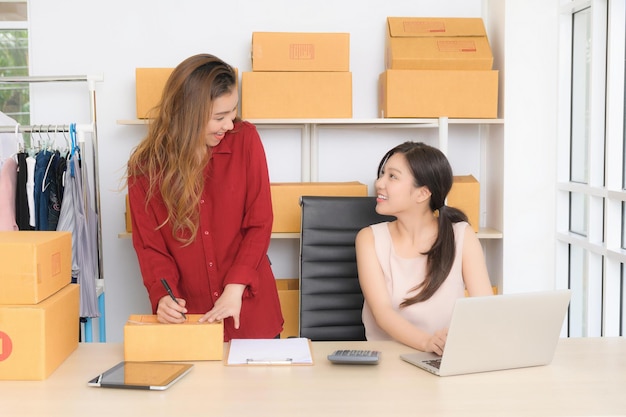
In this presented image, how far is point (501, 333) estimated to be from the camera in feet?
5.70

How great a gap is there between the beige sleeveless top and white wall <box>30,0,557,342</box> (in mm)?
1205

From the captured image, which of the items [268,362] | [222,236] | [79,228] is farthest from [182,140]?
[79,228]

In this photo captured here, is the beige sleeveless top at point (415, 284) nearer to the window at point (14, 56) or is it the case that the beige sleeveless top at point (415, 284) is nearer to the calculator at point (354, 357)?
the calculator at point (354, 357)

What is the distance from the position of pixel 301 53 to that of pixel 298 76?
102 mm

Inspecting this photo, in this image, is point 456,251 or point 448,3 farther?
point 448,3

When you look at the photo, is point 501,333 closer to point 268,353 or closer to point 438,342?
point 438,342

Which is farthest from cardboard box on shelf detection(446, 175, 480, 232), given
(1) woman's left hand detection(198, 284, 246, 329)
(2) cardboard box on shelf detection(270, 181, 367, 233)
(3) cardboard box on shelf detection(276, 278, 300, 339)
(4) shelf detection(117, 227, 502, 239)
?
(1) woman's left hand detection(198, 284, 246, 329)

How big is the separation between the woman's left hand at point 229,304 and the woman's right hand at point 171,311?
0.08 meters

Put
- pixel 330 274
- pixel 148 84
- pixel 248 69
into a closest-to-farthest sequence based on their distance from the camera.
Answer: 1. pixel 330 274
2. pixel 148 84
3. pixel 248 69

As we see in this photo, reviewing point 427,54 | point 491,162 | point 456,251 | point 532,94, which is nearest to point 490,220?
point 491,162

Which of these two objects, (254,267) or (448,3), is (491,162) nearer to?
(448,3)

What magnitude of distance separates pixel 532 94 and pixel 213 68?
5.81 feet

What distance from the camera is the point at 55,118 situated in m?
3.61

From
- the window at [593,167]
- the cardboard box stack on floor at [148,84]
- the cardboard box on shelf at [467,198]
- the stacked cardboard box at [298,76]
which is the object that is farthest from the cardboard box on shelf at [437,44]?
the cardboard box stack on floor at [148,84]
